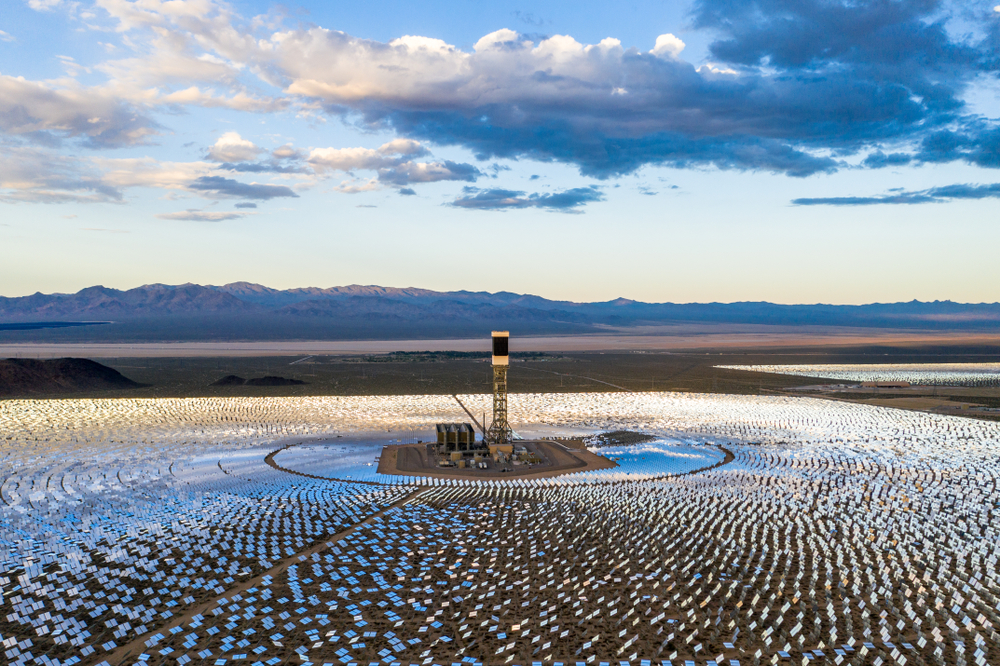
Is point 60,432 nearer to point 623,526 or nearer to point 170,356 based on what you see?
point 623,526

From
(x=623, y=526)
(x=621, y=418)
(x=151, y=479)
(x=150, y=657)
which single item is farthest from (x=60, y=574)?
(x=621, y=418)

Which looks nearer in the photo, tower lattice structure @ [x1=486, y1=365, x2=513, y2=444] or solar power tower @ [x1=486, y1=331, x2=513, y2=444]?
A: tower lattice structure @ [x1=486, y1=365, x2=513, y2=444]

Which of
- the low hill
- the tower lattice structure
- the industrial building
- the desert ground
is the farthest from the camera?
the low hill

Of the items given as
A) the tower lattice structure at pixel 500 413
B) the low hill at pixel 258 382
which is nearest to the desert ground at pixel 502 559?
the tower lattice structure at pixel 500 413

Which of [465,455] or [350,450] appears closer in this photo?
[465,455]

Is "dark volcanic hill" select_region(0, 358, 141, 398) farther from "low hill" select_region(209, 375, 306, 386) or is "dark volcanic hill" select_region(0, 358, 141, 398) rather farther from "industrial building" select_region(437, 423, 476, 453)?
"industrial building" select_region(437, 423, 476, 453)

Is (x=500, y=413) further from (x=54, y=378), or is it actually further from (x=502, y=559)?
(x=54, y=378)

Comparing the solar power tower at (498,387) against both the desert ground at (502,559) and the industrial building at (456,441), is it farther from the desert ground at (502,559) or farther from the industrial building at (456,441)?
the desert ground at (502,559)

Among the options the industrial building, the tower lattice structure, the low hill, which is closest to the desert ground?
the industrial building

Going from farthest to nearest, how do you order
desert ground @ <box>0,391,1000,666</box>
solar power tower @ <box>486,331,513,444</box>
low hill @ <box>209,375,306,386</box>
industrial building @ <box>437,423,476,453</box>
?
1. low hill @ <box>209,375,306,386</box>
2. solar power tower @ <box>486,331,513,444</box>
3. industrial building @ <box>437,423,476,453</box>
4. desert ground @ <box>0,391,1000,666</box>
